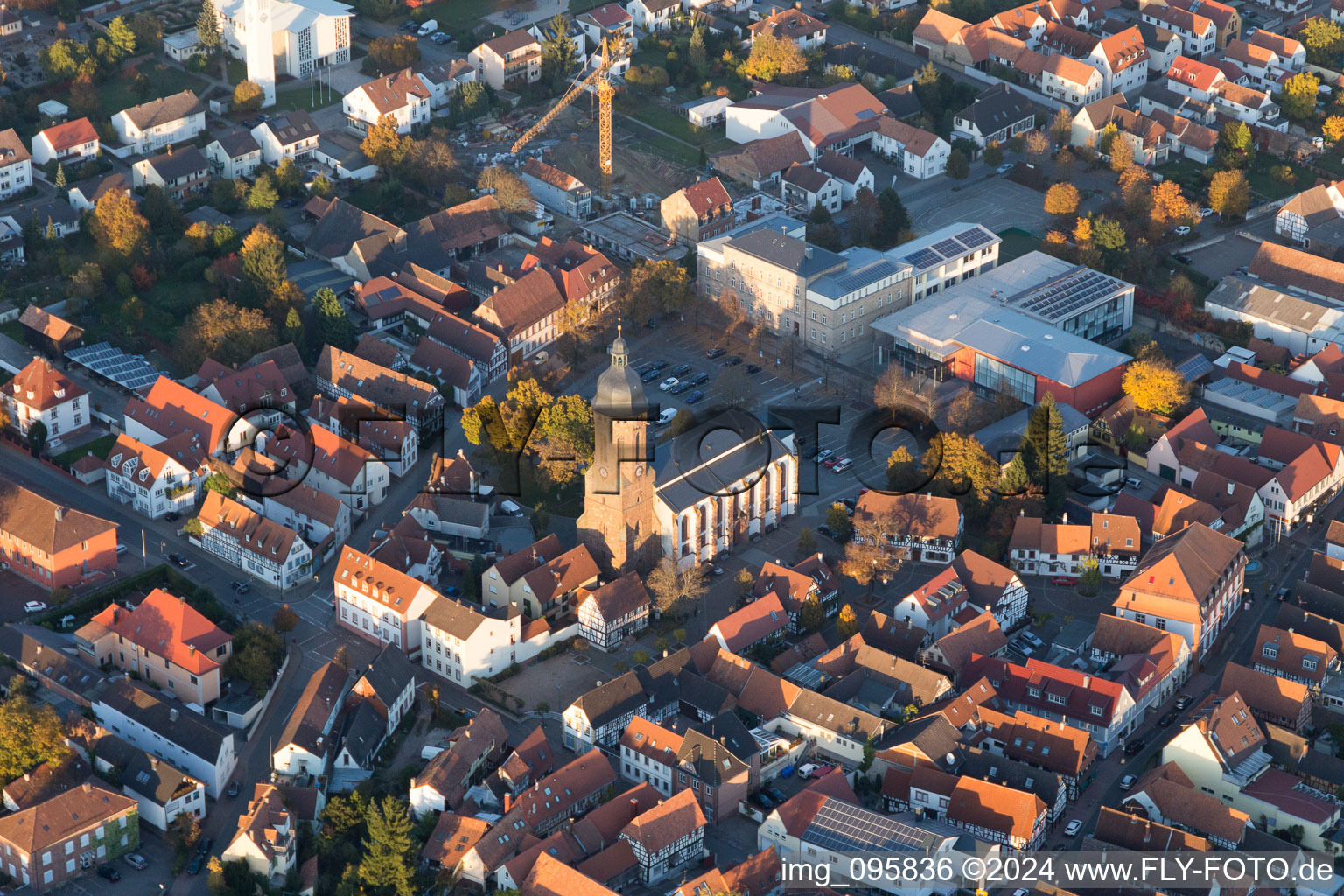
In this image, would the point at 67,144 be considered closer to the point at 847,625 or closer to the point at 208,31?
the point at 208,31

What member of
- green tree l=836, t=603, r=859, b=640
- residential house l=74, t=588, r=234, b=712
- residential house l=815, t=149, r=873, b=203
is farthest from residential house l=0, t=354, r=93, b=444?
residential house l=815, t=149, r=873, b=203

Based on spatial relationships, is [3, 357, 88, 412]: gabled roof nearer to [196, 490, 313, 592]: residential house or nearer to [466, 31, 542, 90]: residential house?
[196, 490, 313, 592]: residential house

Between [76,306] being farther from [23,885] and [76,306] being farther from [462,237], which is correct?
[23,885]

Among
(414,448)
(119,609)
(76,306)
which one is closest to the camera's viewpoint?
(119,609)

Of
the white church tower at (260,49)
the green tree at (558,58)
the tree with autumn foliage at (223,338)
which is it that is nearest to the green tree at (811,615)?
the tree with autumn foliage at (223,338)

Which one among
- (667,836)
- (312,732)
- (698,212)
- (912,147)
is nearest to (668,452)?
(312,732)

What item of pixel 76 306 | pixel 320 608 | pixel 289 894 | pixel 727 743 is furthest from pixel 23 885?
pixel 76 306

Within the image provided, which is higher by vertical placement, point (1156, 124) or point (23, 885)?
point (1156, 124)
